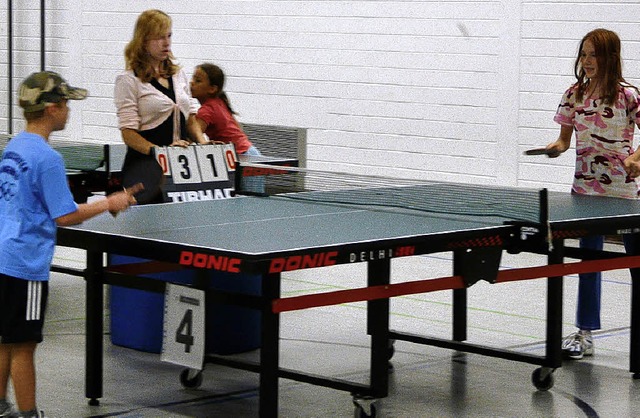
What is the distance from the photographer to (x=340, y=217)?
18.2 feet

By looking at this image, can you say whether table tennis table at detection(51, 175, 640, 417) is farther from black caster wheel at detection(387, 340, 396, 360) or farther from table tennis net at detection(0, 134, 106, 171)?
table tennis net at detection(0, 134, 106, 171)

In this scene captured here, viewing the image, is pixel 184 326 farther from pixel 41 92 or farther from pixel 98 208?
pixel 41 92

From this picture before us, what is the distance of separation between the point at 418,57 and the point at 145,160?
581 centimetres

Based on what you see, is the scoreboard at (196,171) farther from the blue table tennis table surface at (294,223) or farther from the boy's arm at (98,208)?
the boy's arm at (98,208)

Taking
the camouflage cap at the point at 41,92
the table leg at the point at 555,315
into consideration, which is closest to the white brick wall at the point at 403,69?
the table leg at the point at 555,315

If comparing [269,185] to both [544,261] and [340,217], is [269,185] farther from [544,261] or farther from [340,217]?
[340,217]

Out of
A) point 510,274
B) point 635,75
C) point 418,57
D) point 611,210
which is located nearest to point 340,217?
point 510,274

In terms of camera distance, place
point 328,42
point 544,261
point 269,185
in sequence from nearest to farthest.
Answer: point 544,261 → point 269,185 → point 328,42

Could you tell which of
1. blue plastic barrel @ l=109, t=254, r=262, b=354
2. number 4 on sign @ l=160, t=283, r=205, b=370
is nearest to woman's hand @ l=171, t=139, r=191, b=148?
blue plastic barrel @ l=109, t=254, r=262, b=354

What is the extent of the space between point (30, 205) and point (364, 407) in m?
1.52

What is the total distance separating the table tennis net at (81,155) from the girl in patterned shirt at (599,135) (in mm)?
2555

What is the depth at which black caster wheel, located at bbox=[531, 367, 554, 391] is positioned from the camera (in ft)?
18.7

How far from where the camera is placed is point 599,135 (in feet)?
20.6

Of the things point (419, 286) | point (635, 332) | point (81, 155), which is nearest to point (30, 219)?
point (419, 286)
